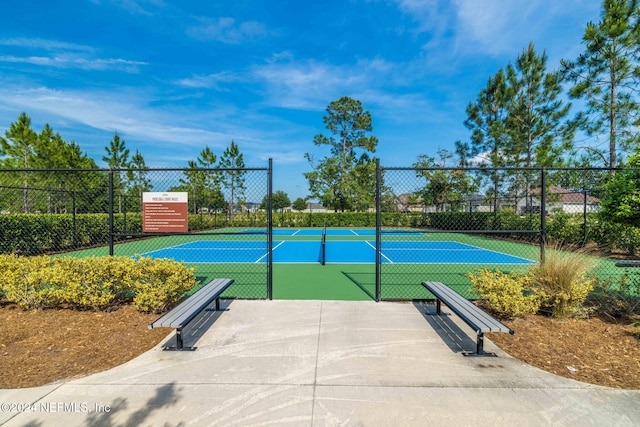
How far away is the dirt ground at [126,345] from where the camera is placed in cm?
313

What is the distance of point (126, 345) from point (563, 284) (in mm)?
6057

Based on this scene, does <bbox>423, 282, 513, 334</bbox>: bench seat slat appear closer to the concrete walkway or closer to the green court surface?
the concrete walkway

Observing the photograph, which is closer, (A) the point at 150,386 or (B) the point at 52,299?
(A) the point at 150,386

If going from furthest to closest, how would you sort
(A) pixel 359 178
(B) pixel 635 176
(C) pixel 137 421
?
(A) pixel 359 178 < (B) pixel 635 176 < (C) pixel 137 421

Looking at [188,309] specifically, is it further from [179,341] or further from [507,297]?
[507,297]

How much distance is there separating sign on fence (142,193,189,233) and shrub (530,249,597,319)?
5.84 m

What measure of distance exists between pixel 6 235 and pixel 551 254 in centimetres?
1518

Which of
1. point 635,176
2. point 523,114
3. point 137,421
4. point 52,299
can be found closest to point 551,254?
point 635,176

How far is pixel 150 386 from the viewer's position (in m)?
Answer: 2.90

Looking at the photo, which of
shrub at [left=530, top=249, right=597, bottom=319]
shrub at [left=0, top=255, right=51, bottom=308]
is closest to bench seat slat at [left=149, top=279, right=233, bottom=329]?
shrub at [left=0, top=255, right=51, bottom=308]

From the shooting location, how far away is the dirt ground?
3.13 meters

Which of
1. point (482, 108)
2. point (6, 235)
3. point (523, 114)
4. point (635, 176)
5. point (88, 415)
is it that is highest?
point (482, 108)

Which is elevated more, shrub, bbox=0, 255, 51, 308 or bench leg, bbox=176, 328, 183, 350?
shrub, bbox=0, 255, 51, 308

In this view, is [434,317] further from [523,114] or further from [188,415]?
[523,114]
